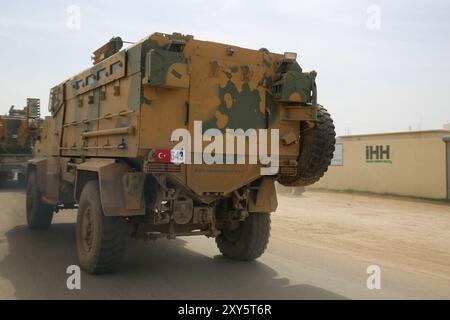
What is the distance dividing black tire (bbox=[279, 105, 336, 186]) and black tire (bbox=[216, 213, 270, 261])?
84 cm

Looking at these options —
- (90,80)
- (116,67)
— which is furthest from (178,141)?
(90,80)

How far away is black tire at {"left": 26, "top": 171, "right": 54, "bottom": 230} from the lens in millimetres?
8625

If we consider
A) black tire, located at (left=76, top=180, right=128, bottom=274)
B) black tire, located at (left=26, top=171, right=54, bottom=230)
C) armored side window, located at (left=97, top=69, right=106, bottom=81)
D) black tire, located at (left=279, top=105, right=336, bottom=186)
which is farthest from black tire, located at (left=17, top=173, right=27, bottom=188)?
black tire, located at (left=279, top=105, right=336, bottom=186)

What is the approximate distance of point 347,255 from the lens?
7371 millimetres

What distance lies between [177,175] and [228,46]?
5.68 ft

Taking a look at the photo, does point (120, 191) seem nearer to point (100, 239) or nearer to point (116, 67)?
point (100, 239)

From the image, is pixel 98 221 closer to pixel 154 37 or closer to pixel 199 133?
pixel 199 133

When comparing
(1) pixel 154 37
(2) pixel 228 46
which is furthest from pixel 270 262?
(1) pixel 154 37

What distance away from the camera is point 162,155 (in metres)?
5.12

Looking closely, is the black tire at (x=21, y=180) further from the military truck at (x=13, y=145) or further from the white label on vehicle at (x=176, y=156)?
the white label on vehicle at (x=176, y=156)

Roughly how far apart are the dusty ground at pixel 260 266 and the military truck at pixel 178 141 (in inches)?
18.9

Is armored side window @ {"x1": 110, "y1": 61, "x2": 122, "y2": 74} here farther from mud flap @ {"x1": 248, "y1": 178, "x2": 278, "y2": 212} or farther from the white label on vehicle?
mud flap @ {"x1": 248, "y1": 178, "x2": 278, "y2": 212}

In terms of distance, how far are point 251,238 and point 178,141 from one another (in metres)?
1.97

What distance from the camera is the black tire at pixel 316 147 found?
229 inches
